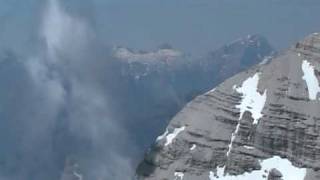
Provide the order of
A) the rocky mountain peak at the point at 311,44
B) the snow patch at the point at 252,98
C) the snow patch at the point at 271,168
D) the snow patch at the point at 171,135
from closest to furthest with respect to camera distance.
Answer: the snow patch at the point at 271,168 → the snow patch at the point at 252,98 → the snow patch at the point at 171,135 → the rocky mountain peak at the point at 311,44

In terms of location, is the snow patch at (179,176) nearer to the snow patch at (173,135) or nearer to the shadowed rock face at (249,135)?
the shadowed rock face at (249,135)

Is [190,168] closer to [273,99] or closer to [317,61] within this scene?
[273,99]

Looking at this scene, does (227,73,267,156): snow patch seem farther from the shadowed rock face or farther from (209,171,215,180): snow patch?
(209,171,215,180): snow patch

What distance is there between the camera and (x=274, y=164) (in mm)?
162250

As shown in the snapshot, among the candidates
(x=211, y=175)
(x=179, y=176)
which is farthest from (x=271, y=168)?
(x=179, y=176)

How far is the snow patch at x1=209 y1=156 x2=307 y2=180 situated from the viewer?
160750mm

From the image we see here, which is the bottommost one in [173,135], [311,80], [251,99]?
[173,135]

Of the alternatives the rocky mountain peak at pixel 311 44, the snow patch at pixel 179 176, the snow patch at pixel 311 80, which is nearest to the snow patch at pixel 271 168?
the snow patch at pixel 179 176

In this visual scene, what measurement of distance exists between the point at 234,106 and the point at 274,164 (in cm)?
1380

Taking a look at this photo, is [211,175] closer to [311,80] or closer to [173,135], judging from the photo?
[173,135]

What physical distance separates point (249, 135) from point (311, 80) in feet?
56.3

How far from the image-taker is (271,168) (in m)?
161

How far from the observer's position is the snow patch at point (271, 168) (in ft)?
527

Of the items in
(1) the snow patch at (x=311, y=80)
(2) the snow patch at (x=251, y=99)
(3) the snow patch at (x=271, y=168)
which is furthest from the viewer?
(1) the snow patch at (x=311, y=80)
